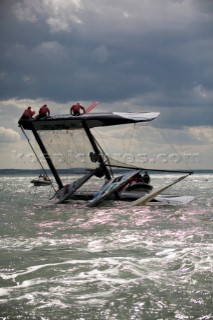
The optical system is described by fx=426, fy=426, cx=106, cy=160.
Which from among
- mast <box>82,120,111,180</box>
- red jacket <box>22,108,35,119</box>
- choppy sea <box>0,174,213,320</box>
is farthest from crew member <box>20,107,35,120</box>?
choppy sea <box>0,174,213,320</box>

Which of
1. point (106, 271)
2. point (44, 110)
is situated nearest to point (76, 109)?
point (44, 110)

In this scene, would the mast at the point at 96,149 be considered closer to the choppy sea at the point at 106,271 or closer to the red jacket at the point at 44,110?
the red jacket at the point at 44,110

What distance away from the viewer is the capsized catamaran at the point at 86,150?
73.4ft

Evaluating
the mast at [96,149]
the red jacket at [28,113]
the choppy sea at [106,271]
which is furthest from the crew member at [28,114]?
the choppy sea at [106,271]

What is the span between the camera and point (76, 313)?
19.4 ft

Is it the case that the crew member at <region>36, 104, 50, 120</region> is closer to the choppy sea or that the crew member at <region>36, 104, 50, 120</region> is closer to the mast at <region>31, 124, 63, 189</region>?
the mast at <region>31, 124, 63, 189</region>

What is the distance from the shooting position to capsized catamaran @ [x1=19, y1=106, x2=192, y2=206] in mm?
22375

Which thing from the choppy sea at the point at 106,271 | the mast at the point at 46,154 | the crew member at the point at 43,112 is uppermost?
the crew member at the point at 43,112

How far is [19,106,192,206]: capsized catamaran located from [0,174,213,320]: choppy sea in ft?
23.1

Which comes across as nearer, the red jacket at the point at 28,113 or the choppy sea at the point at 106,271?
the choppy sea at the point at 106,271

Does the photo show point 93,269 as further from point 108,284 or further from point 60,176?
point 60,176

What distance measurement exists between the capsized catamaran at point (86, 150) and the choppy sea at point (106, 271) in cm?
705

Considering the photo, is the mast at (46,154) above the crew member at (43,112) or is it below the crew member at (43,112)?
below

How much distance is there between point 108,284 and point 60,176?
18.3 metres
